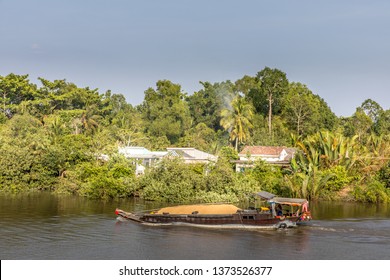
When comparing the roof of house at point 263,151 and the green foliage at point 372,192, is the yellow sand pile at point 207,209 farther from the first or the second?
the roof of house at point 263,151

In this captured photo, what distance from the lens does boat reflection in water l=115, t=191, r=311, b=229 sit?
2944 cm

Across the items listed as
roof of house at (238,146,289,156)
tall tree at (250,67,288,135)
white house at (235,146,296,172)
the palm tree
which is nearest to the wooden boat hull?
white house at (235,146,296,172)

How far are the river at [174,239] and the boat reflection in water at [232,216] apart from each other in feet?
1.69

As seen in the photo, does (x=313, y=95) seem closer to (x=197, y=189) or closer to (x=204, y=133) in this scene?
(x=204, y=133)

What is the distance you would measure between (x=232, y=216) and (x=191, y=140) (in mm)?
46040

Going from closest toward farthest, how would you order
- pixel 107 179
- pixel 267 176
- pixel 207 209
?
1. pixel 207 209
2. pixel 107 179
3. pixel 267 176

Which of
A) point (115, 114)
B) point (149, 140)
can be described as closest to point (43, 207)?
point (149, 140)

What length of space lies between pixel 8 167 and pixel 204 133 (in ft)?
127

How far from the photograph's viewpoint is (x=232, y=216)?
1161 inches

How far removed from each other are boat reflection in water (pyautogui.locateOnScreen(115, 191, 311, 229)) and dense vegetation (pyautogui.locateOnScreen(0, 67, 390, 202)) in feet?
30.9

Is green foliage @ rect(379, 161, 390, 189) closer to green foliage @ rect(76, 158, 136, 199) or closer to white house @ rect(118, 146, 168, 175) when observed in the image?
white house @ rect(118, 146, 168, 175)

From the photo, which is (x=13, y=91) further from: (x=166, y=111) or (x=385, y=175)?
(x=385, y=175)

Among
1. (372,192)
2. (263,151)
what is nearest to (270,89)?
(263,151)

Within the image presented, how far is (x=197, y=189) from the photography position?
41.6 meters
